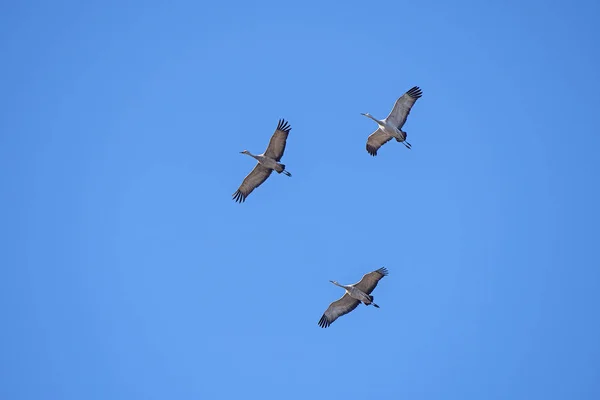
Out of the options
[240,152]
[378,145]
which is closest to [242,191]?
[240,152]

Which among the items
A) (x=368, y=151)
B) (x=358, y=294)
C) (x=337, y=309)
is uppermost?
(x=368, y=151)

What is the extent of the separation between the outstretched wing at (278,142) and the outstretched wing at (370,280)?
663 cm

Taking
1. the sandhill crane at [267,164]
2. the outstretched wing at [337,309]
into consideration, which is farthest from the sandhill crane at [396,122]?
the outstretched wing at [337,309]

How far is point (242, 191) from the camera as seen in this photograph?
3862 cm

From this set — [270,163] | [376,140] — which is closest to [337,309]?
[270,163]

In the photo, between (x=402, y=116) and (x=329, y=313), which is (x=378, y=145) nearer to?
(x=402, y=116)

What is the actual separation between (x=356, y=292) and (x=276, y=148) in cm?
710

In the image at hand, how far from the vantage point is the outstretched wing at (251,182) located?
125 ft

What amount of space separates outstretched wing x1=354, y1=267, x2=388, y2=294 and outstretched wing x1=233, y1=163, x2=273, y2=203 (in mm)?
6945

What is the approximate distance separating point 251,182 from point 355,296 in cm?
731

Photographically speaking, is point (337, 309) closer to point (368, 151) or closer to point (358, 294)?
point (358, 294)

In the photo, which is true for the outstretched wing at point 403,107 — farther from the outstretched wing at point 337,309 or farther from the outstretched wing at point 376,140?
the outstretched wing at point 337,309

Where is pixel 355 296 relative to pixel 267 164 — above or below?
below

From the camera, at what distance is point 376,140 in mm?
39250
